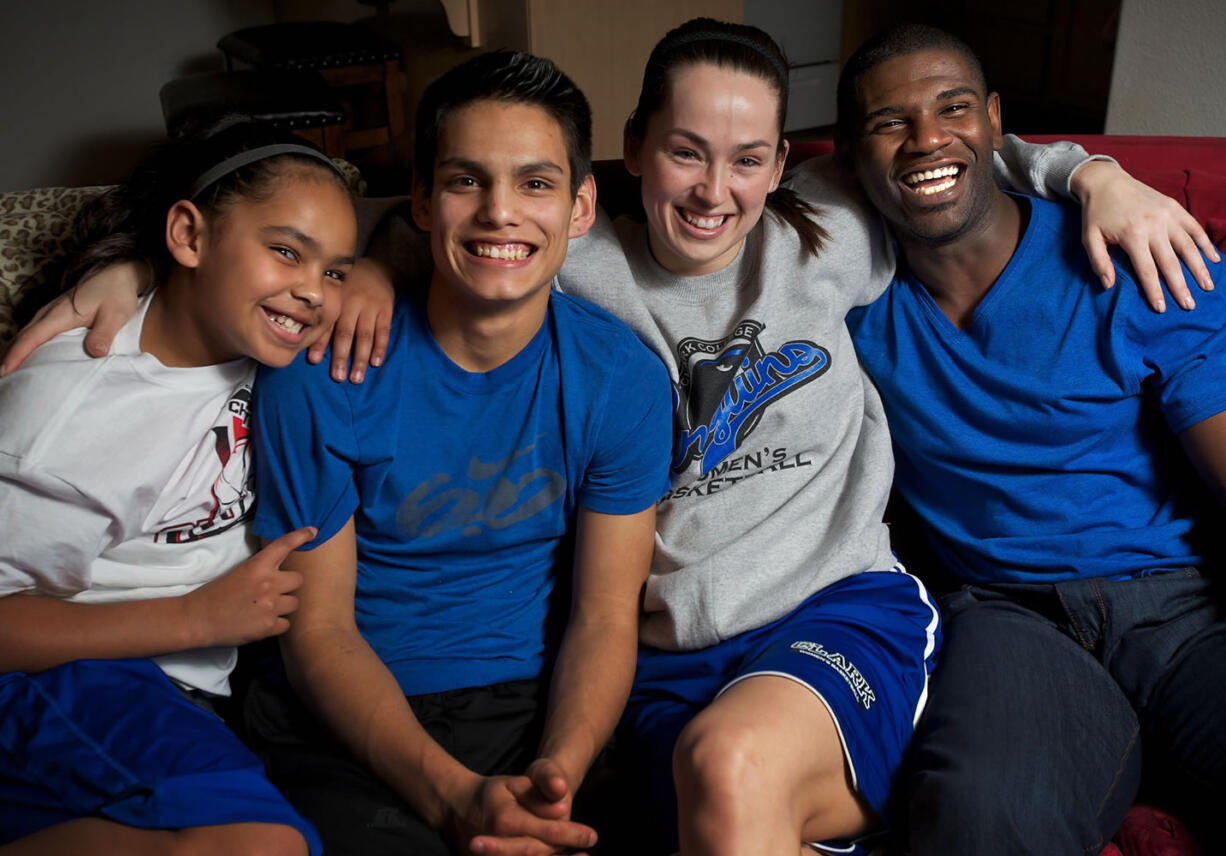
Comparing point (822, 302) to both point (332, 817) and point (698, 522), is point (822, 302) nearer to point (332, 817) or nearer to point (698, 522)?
point (698, 522)

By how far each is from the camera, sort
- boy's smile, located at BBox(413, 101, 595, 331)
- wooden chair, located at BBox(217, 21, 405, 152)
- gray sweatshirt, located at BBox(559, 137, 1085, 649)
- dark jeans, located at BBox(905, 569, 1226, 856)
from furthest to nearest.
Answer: wooden chair, located at BBox(217, 21, 405, 152), gray sweatshirt, located at BBox(559, 137, 1085, 649), boy's smile, located at BBox(413, 101, 595, 331), dark jeans, located at BBox(905, 569, 1226, 856)

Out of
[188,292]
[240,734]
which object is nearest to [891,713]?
[240,734]

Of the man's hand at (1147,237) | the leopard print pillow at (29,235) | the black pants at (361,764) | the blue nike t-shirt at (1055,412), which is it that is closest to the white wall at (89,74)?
A: the leopard print pillow at (29,235)

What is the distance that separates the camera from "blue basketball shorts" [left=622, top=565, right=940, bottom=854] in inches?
49.9

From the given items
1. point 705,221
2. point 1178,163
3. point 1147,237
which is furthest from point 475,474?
point 1178,163

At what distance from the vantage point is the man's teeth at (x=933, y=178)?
150 centimetres

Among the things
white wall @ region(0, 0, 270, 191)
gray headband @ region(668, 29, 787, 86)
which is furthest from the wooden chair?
gray headband @ region(668, 29, 787, 86)

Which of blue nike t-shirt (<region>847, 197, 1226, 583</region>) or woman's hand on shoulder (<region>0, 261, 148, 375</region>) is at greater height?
woman's hand on shoulder (<region>0, 261, 148, 375</region>)

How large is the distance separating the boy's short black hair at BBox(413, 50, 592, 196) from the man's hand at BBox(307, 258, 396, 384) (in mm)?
162

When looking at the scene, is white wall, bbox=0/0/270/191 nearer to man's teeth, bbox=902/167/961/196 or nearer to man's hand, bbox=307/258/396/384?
man's hand, bbox=307/258/396/384

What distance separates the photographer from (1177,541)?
4.96 ft

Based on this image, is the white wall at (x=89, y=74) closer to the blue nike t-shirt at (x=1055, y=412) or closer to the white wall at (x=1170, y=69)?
the white wall at (x=1170, y=69)

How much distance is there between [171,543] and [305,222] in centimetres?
43

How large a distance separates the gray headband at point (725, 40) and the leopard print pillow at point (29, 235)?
908 mm
